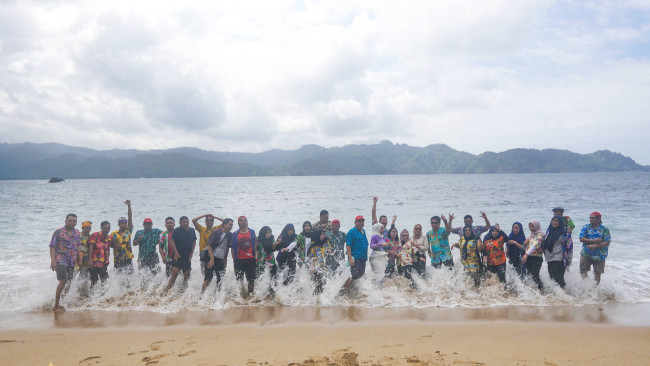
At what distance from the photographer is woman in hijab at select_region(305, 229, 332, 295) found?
325 inches

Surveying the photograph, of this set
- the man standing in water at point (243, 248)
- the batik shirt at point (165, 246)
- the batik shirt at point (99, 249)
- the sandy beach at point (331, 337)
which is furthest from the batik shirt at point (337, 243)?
the batik shirt at point (99, 249)

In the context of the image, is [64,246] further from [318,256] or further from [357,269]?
[357,269]

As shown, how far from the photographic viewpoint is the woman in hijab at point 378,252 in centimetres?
870

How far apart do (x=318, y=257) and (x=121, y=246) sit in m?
4.56

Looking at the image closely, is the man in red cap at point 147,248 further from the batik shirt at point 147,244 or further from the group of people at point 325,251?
the group of people at point 325,251

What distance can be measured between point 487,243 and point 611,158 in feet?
633

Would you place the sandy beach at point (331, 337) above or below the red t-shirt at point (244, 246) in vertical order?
below

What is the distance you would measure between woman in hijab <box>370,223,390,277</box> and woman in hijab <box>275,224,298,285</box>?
173cm

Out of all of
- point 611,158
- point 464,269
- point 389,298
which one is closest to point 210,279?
point 389,298

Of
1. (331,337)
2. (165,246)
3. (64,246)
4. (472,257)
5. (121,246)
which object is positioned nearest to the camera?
(331,337)

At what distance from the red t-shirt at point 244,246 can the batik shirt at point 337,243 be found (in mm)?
1600

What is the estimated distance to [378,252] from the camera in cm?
872

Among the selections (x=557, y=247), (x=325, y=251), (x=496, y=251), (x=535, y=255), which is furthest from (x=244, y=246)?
(x=557, y=247)

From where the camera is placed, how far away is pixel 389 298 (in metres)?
8.15
